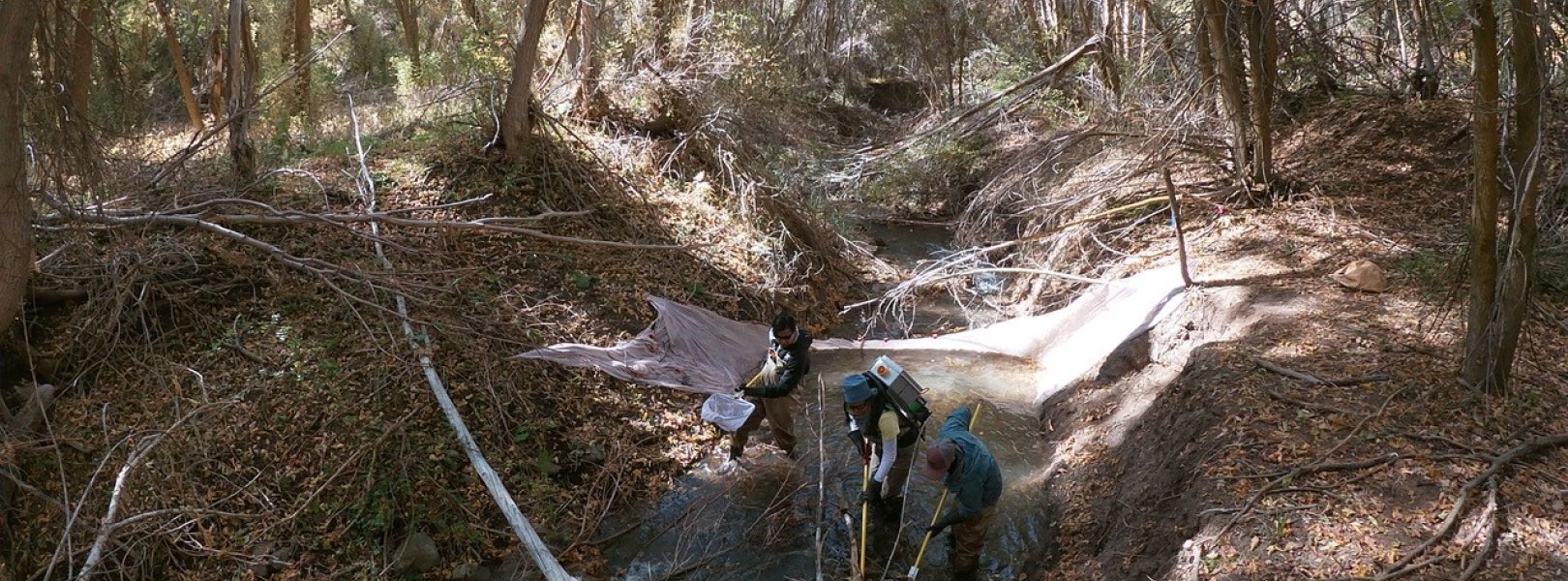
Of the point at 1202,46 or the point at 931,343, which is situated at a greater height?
the point at 1202,46

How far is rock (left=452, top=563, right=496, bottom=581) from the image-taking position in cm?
516

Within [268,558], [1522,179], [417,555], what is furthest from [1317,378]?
[268,558]

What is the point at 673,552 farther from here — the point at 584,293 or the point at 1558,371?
the point at 1558,371

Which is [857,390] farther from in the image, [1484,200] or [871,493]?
[1484,200]

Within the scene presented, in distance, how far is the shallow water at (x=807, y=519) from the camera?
5.36m

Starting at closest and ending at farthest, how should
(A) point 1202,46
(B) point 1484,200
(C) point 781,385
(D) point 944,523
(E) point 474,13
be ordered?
(B) point 1484,200, (D) point 944,523, (C) point 781,385, (A) point 1202,46, (E) point 474,13

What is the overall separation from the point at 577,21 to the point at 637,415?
5694 millimetres

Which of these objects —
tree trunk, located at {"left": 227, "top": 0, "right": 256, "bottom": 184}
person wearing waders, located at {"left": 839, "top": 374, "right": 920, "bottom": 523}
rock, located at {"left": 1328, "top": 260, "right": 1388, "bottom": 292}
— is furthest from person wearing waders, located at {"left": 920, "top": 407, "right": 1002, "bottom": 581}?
tree trunk, located at {"left": 227, "top": 0, "right": 256, "bottom": 184}

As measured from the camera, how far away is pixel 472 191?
27.5 feet

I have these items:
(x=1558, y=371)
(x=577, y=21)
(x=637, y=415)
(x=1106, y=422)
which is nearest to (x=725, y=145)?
(x=577, y=21)

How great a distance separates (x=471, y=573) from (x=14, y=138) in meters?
3.42

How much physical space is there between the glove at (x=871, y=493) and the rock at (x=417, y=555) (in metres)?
2.79

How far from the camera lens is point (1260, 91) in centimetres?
798

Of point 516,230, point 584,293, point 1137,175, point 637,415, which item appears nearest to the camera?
point 516,230
